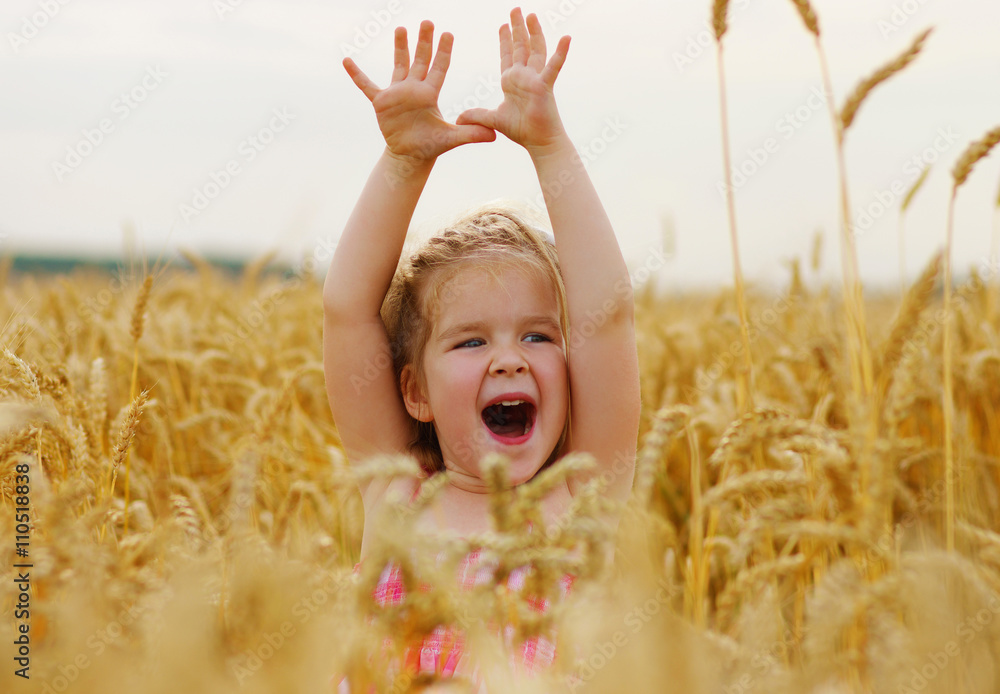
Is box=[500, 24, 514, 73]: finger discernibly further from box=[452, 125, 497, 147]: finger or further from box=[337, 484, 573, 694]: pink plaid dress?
box=[337, 484, 573, 694]: pink plaid dress

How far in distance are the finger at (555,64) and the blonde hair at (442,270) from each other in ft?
1.20

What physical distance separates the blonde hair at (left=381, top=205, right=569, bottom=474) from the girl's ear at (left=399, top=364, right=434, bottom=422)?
0.04 ft

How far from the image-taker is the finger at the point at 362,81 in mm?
1666

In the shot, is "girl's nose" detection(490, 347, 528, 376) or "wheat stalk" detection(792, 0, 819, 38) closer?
"wheat stalk" detection(792, 0, 819, 38)

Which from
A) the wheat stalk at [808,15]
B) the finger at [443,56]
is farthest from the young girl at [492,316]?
the wheat stalk at [808,15]

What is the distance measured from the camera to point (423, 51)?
64.9 inches

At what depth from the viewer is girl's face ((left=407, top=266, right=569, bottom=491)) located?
61.6 inches

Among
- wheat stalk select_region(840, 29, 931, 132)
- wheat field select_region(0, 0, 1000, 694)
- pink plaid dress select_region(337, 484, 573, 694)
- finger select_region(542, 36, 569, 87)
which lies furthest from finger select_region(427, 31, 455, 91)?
pink plaid dress select_region(337, 484, 573, 694)

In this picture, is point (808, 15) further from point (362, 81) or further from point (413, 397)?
point (413, 397)

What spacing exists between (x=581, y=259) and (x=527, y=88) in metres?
0.37

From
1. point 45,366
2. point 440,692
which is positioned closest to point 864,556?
point 440,692

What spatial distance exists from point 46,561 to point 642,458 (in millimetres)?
577

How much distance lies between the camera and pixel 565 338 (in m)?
1.79

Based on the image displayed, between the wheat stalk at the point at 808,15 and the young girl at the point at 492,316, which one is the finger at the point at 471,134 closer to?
the young girl at the point at 492,316
